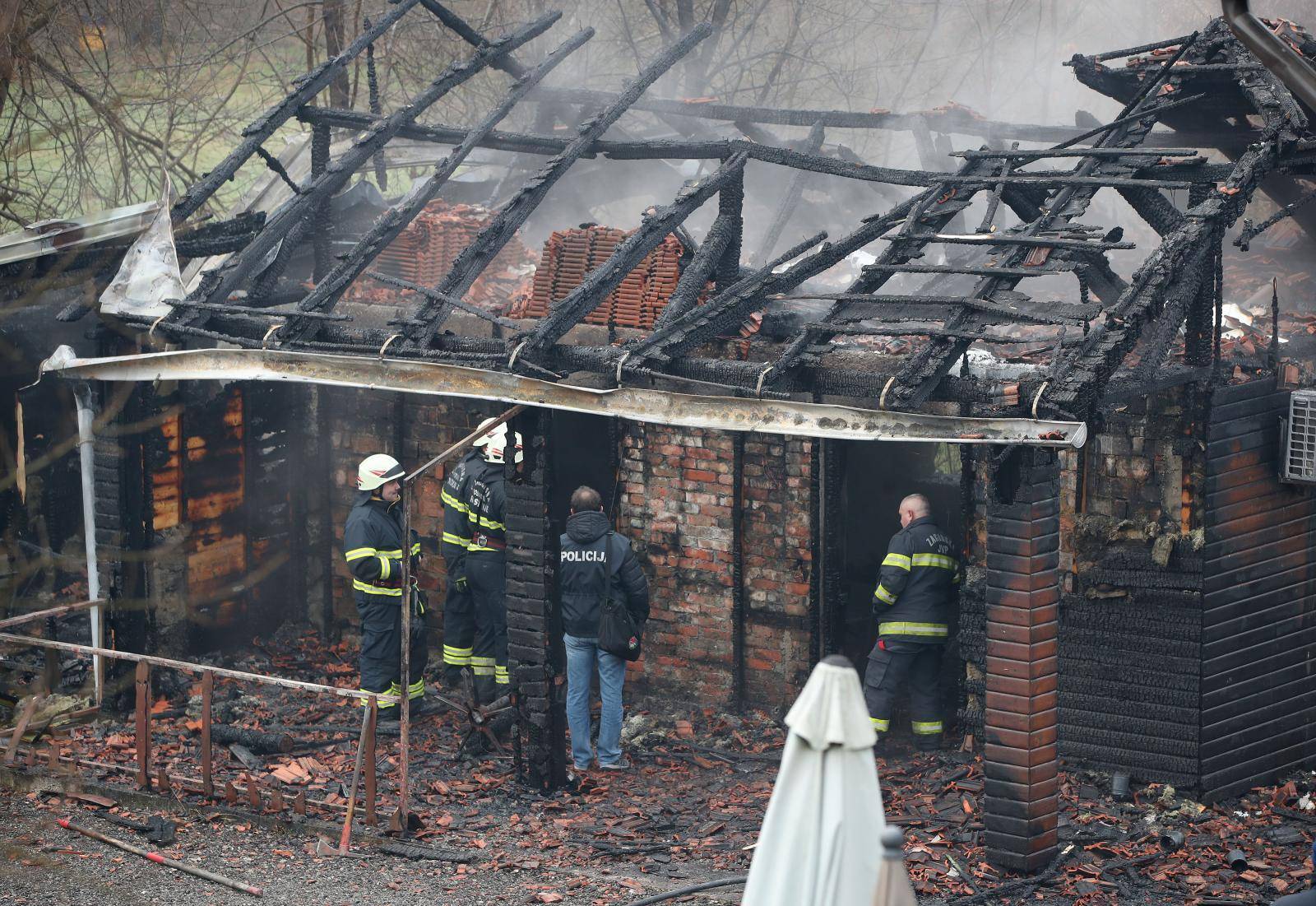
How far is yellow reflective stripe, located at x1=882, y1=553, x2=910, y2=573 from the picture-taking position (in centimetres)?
931

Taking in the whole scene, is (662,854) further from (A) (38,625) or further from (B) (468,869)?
(A) (38,625)

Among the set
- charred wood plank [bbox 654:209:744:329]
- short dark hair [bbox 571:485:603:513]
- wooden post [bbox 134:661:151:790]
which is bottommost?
wooden post [bbox 134:661:151:790]

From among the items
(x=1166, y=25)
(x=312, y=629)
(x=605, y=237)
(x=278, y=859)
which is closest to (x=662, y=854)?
(x=278, y=859)

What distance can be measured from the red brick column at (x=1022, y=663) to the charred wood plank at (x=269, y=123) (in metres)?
6.17

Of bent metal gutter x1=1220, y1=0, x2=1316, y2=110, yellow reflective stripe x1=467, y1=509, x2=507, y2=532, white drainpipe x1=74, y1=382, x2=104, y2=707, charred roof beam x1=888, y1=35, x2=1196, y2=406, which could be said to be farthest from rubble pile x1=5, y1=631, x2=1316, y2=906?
bent metal gutter x1=1220, y1=0, x2=1316, y2=110

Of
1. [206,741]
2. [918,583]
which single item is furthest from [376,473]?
[918,583]

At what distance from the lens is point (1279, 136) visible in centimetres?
841

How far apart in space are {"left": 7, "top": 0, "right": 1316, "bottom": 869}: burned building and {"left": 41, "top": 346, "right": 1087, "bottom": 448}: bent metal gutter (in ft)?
0.06

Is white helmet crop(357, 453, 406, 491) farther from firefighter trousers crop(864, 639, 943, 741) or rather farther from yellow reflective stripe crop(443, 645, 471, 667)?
firefighter trousers crop(864, 639, 943, 741)

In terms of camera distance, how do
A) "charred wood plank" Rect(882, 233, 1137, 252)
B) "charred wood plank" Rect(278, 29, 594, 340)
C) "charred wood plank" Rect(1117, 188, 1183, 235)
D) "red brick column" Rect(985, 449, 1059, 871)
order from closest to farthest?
"red brick column" Rect(985, 449, 1059, 871)
"charred wood plank" Rect(882, 233, 1137, 252)
"charred wood plank" Rect(1117, 188, 1183, 235)
"charred wood plank" Rect(278, 29, 594, 340)

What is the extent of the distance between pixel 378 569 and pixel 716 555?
2.50 meters

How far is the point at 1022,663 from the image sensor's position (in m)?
7.67

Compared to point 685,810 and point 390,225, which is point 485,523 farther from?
point 685,810

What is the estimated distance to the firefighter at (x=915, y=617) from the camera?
367 inches
